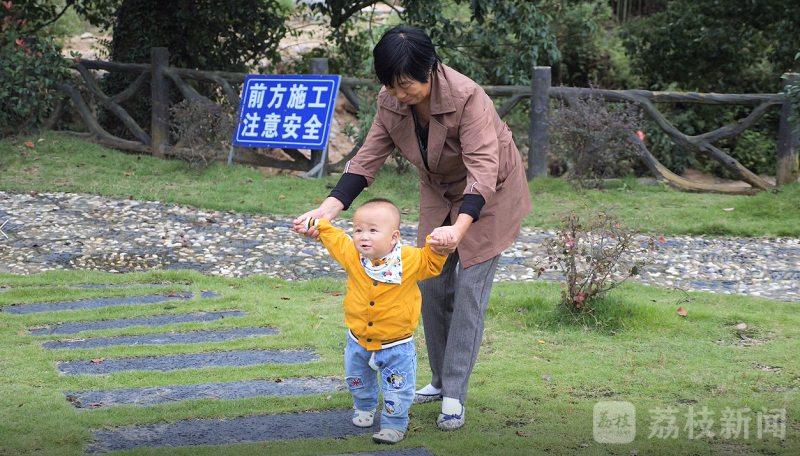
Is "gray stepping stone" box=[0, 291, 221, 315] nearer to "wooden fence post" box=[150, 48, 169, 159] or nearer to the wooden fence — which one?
the wooden fence

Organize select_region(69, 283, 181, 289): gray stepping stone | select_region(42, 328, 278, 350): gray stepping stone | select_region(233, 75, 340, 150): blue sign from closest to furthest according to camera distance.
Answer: select_region(42, 328, 278, 350): gray stepping stone
select_region(69, 283, 181, 289): gray stepping stone
select_region(233, 75, 340, 150): blue sign

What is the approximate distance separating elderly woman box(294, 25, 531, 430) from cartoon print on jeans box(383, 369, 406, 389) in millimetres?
272

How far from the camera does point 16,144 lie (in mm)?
10852

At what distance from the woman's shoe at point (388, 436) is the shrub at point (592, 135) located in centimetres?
686

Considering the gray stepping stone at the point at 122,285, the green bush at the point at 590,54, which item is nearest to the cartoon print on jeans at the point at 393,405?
the gray stepping stone at the point at 122,285

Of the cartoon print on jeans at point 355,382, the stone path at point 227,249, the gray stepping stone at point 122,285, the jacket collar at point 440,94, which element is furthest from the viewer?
the stone path at point 227,249

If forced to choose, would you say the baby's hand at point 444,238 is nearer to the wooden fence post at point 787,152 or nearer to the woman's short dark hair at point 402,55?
the woman's short dark hair at point 402,55

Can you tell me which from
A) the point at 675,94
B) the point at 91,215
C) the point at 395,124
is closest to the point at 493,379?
the point at 395,124

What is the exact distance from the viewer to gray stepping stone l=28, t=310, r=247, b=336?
506 centimetres

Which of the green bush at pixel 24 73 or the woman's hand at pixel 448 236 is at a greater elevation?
the green bush at pixel 24 73

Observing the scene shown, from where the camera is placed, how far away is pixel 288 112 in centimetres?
1066

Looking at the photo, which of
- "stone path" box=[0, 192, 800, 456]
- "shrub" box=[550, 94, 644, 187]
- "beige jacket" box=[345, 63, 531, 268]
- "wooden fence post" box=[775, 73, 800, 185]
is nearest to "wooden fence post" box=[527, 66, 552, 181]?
"shrub" box=[550, 94, 644, 187]

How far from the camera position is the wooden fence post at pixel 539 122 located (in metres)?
10.4

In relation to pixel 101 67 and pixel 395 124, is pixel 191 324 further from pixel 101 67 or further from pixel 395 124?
pixel 101 67
